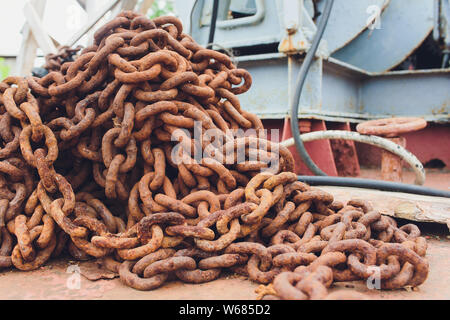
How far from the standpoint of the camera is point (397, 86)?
4.59 meters

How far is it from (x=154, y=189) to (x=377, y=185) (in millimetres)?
1530

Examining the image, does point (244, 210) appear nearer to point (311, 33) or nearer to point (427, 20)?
point (311, 33)

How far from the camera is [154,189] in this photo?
66.4 inches

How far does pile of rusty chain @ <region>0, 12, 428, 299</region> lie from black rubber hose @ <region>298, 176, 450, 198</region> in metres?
0.64

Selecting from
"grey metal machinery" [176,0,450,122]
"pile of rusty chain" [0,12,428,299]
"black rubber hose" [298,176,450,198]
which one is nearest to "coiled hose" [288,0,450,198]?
"black rubber hose" [298,176,450,198]

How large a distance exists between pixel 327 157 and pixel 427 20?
2255 millimetres

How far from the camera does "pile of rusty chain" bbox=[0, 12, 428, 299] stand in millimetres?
1414

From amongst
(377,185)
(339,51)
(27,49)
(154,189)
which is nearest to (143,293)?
(154,189)

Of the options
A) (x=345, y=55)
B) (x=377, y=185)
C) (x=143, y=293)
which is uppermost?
(x=345, y=55)

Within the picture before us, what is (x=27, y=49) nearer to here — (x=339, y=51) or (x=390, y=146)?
(x=339, y=51)

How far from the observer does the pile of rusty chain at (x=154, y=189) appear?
1.41m

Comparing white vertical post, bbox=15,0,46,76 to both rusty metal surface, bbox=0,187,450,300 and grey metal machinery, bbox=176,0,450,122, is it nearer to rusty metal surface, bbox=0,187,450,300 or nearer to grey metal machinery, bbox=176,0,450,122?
grey metal machinery, bbox=176,0,450,122

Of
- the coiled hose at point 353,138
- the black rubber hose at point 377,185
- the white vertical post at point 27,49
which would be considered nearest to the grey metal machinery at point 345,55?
the coiled hose at point 353,138
